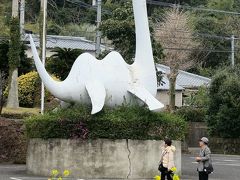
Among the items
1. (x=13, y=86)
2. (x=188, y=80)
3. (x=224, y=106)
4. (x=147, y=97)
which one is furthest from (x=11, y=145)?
(x=188, y=80)

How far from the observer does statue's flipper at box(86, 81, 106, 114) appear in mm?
19312

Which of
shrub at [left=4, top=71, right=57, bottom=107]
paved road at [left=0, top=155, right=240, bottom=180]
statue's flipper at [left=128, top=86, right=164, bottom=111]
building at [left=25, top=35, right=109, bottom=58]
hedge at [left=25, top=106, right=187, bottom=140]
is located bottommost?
paved road at [left=0, top=155, right=240, bottom=180]

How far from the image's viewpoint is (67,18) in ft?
217

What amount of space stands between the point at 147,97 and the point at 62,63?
1942 cm

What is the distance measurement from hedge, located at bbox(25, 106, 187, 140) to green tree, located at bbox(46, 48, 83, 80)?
18.6 m

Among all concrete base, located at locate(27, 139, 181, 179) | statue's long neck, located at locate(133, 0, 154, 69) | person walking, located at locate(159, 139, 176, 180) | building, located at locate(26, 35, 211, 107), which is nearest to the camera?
person walking, located at locate(159, 139, 176, 180)

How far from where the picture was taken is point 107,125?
19688mm

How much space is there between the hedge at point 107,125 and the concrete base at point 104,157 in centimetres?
19

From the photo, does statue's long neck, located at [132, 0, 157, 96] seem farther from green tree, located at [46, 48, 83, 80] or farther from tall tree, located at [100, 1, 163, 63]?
green tree, located at [46, 48, 83, 80]

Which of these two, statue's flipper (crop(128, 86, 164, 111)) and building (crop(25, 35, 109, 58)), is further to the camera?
building (crop(25, 35, 109, 58))

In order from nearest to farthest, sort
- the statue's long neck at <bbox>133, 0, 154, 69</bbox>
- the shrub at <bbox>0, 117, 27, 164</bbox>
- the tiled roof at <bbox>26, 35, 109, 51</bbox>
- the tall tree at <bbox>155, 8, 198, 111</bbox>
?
the statue's long neck at <bbox>133, 0, 154, 69</bbox> → the shrub at <bbox>0, 117, 27, 164</bbox> → the tiled roof at <bbox>26, 35, 109, 51</bbox> → the tall tree at <bbox>155, 8, 198, 111</bbox>

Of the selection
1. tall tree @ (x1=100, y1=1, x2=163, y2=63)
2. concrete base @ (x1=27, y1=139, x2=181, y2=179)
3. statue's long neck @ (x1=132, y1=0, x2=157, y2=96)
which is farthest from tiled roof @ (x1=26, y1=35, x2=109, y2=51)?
concrete base @ (x1=27, y1=139, x2=181, y2=179)

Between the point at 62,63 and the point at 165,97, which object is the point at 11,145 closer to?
the point at 62,63

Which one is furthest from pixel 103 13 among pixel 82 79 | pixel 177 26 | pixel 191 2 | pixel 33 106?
pixel 82 79
